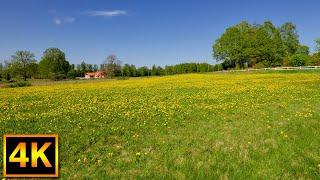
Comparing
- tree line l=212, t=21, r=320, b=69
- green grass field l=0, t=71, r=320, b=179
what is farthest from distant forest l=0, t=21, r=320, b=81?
green grass field l=0, t=71, r=320, b=179

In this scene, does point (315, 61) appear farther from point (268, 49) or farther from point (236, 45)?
point (236, 45)

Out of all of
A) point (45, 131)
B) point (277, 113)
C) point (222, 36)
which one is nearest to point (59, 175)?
point (45, 131)

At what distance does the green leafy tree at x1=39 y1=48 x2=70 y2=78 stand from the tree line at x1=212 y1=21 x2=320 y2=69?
225ft

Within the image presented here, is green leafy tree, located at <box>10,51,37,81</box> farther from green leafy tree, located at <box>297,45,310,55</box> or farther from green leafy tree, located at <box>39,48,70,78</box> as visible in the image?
green leafy tree, located at <box>297,45,310,55</box>

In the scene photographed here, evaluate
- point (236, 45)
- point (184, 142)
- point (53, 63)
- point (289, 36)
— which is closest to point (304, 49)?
point (289, 36)

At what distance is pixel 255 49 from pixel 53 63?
87458 mm

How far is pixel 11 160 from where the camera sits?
9656mm

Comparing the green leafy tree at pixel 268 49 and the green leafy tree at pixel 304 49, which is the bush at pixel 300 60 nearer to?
the green leafy tree at pixel 268 49

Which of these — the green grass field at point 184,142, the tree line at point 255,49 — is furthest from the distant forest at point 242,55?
the green grass field at point 184,142

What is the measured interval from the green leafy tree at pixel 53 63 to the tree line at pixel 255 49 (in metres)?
68.5

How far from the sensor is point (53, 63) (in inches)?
6791

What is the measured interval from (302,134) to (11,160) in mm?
9730

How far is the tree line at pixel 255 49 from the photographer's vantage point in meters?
130

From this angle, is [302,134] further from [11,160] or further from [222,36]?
[222,36]
